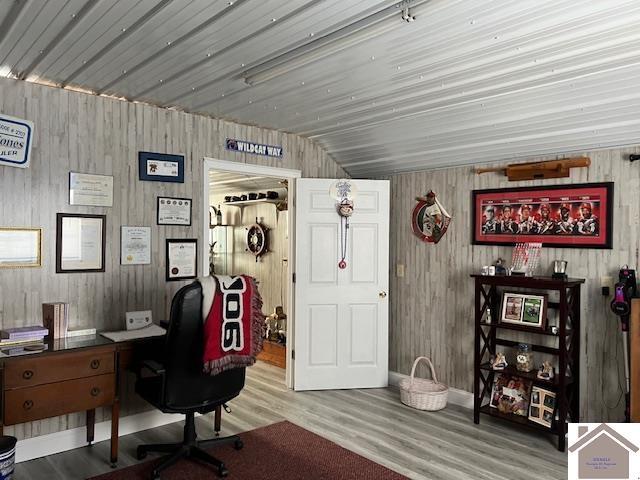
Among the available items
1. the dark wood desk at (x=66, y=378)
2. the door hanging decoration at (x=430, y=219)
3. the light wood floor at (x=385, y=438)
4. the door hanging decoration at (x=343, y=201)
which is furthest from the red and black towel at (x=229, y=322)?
the door hanging decoration at (x=430, y=219)

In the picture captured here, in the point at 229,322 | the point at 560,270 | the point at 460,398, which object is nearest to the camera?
the point at 229,322

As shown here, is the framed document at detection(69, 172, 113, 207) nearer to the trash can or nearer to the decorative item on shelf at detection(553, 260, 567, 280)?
the trash can

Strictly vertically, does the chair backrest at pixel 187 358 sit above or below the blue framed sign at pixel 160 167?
below

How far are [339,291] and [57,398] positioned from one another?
A: 262 cm

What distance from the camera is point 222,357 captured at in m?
2.93

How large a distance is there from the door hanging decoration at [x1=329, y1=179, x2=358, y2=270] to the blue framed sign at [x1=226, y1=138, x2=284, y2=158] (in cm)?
63

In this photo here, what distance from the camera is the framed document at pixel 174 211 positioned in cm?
395

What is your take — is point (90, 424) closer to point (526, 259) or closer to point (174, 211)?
point (174, 211)

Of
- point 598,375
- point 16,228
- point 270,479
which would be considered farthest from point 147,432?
point 598,375

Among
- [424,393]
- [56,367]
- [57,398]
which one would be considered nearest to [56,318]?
[56,367]

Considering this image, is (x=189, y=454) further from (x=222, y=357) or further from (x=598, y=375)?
(x=598, y=375)

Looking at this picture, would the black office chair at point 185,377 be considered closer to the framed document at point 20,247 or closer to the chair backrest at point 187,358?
the chair backrest at point 187,358

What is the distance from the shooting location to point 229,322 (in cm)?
297

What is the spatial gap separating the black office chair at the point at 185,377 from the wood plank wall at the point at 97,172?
841 mm
